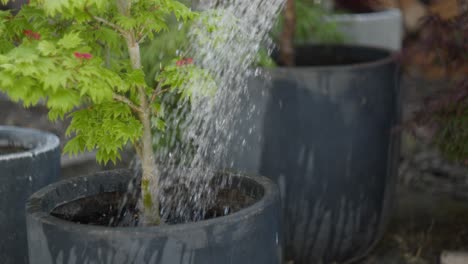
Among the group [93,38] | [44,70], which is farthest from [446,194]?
[44,70]

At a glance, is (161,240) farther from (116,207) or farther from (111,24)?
(111,24)

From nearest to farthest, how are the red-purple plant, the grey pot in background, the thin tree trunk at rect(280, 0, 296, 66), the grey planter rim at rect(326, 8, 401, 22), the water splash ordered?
the water splash → the red-purple plant → the thin tree trunk at rect(280, 0, 296, 66) → the grey planter rim at rect(326, 8, 401, 22) → the grey pot in background

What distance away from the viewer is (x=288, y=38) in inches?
117

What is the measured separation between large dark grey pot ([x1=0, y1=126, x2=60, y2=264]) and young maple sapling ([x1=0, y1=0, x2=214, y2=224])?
1.52 ft

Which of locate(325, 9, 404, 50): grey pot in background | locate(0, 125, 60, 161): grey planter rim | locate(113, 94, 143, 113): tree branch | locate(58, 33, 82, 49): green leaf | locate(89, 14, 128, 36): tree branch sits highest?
locate(89, 14, 128, 36): tree branch

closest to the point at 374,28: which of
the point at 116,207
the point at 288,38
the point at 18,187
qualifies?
the point at 288,38

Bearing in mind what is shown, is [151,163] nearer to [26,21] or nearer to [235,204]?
[235,204]

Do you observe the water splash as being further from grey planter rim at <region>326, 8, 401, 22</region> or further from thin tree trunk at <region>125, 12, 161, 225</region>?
grey planter rim at <region>326, 8, 401, 22</region>

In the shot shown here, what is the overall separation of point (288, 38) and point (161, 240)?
164 centimetres

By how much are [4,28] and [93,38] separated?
0.22 metres

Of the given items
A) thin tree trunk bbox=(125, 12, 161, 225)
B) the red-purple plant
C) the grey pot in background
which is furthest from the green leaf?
the grey pot in background

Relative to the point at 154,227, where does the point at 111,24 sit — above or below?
above

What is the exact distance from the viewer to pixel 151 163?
1809 mm

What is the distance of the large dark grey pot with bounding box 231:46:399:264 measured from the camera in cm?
254
